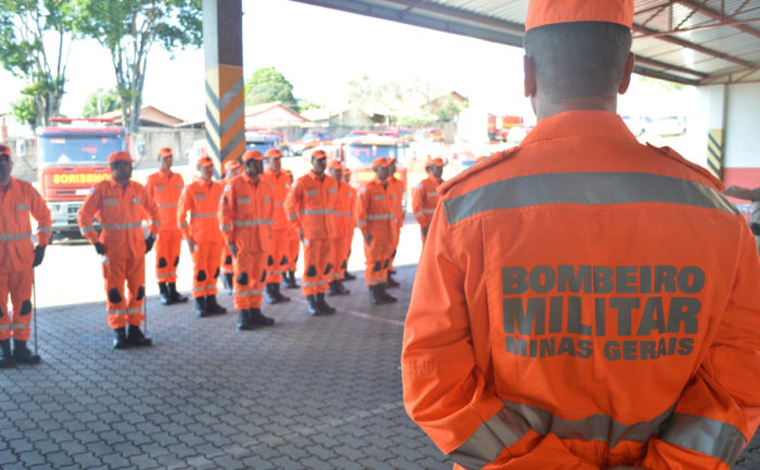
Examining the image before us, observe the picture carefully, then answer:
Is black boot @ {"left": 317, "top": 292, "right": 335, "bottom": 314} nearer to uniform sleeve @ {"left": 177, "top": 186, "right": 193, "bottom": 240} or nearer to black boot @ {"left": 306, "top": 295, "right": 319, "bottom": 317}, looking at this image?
black boot @ {"left": 306, "top": 295, "right": 319, "bottom": 317}

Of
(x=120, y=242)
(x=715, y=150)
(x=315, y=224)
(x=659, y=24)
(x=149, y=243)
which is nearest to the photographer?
(x=120, y=242)

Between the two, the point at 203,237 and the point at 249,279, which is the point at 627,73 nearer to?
the point at 249,279

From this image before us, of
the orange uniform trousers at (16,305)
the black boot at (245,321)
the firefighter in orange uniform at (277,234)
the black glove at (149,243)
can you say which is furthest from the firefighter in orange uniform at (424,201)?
the orange uniform trousers at (16,305)

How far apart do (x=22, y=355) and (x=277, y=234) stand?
4373 millimetres

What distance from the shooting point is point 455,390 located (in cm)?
154

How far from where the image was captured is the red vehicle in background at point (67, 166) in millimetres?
15531

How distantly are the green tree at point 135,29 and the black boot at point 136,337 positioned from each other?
2010 centimetres

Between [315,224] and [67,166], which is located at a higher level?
[67,166]

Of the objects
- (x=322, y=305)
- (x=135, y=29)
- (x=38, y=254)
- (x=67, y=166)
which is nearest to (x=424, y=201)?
(x=322, y=305)

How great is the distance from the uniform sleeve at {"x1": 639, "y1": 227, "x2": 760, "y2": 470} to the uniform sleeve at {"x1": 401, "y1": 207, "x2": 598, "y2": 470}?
206 millimetres

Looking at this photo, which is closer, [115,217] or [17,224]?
[17,224]

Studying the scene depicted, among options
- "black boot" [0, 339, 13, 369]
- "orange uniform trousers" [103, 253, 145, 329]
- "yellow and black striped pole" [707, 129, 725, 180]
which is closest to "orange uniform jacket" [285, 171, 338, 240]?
"orange uniform trousers" [103, 253, 145, 329]

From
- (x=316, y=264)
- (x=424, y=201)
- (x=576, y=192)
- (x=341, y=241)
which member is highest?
(x=576, y=192)

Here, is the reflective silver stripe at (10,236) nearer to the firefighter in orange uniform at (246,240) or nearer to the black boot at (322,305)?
the firefighter in orange uniform at (246,240)
